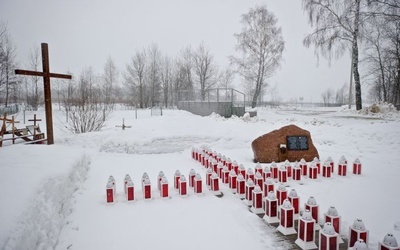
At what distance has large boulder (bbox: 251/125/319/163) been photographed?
701 centimetres

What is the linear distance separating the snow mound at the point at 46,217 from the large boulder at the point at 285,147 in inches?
202

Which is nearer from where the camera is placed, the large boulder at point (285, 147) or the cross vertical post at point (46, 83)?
the large boulder at point (285, 147)

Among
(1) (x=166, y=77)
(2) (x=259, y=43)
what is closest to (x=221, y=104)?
(2) (x=259, y=43)

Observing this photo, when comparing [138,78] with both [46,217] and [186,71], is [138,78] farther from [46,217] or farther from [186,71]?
[46,217]

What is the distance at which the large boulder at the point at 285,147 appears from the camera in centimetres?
701

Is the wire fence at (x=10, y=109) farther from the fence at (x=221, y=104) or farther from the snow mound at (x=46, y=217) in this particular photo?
the snow mound at (x=46, y=217)

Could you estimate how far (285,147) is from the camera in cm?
700

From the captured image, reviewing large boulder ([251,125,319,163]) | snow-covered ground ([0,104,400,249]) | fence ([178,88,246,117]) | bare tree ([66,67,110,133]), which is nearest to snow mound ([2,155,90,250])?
snow-covered ground ([0,104,400,249])

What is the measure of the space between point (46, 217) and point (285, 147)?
6.08 meters

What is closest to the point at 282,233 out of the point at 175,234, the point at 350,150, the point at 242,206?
the point at 242,206

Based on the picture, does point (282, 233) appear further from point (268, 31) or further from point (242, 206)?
point (268, 31)

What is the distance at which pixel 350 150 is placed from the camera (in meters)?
8.48

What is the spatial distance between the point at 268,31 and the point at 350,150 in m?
16.8

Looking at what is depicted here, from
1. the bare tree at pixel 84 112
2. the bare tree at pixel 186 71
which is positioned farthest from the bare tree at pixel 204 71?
the bare tree at pixel 84 112
